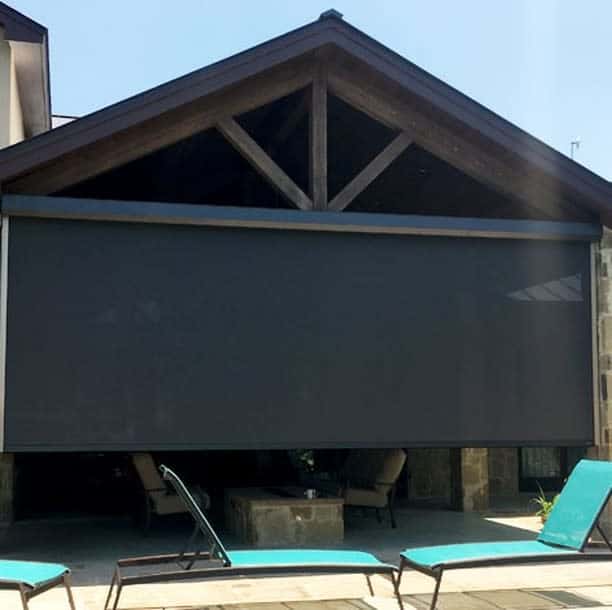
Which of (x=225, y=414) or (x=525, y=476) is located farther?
(x=525, y=476)

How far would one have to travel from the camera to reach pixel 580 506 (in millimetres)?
6684

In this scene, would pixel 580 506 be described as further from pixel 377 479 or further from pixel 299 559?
pixel 377 479

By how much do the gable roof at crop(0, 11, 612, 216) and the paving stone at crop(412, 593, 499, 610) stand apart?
191 inches

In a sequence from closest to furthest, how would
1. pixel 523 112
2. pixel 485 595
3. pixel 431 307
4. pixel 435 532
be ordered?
1. pixel 485 595
2. pixel 431 307
3. pixel 435 532
4. pixel 523 112

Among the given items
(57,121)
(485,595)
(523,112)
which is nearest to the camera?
(485,595)

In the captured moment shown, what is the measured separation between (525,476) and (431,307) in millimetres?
6987

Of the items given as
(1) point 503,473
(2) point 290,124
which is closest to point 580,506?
(2) point 290,124

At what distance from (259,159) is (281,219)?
0.66m

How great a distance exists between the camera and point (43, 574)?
5570 mm

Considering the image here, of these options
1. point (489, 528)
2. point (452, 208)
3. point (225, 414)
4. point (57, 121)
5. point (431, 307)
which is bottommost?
point (489, 528)

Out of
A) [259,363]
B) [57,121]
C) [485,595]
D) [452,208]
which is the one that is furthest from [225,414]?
[57,121]

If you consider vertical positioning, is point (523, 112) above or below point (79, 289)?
above

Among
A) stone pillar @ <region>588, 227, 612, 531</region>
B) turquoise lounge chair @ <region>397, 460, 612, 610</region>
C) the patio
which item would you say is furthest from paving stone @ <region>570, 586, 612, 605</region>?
stone pillar @ <region>588, 227, 612, 531</region>

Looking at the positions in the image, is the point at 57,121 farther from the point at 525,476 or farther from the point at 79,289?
the point at 525,476
